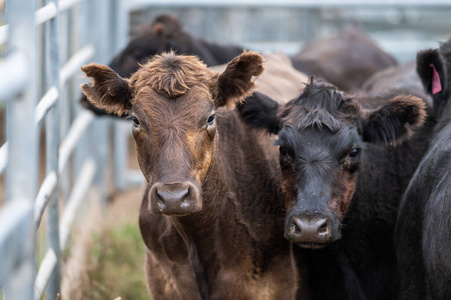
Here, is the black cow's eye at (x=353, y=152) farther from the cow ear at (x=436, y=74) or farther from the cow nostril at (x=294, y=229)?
the cow ear at (x=436, y=74)

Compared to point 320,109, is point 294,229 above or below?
below

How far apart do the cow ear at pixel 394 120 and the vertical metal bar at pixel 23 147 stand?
235 cm

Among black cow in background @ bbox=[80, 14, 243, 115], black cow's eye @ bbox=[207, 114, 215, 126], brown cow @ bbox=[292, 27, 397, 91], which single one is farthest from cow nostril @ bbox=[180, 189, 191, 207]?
brown cow @ bbox=[292, 27, 397, 91]

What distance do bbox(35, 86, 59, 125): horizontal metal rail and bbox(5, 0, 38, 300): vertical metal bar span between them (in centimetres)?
131

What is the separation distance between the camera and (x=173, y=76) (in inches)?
142

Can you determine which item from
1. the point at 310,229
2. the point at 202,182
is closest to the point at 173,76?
the point at 202,182

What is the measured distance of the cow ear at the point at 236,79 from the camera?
3.72 metres

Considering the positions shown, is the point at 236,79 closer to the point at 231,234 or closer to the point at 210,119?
the point at 210,119

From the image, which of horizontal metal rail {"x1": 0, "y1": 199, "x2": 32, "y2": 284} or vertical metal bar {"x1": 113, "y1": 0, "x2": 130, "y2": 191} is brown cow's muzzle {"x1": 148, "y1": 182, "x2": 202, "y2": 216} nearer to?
horizontal metal rail {"x1": 0, "y1": 199, "x2": 32, "y2": 284}

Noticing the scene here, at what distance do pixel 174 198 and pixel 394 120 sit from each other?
5.12 feet

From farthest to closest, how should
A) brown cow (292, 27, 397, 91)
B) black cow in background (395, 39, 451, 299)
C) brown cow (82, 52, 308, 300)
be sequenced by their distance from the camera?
1. brown cow (292, 27, 397, 91)
2. brown cow (82, 52, 308, 300)
3. black cow in background (395, 39, 451, 299)

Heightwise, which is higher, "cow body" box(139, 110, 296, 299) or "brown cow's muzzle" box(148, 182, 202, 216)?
"brown cow's muzzle" box(148, 182, 202, 216)

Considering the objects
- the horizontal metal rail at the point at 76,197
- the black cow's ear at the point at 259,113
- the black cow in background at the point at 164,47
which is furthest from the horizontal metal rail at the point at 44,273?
the black cow in background at the point at 164,47

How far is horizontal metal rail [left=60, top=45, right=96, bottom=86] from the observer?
5114 mm
